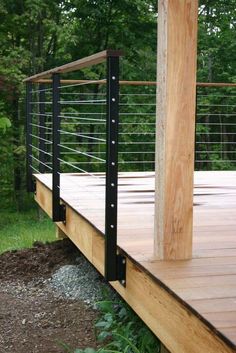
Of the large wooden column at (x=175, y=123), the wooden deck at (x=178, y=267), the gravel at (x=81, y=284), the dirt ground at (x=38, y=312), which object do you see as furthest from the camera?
the gravel at (x=81, y=284)

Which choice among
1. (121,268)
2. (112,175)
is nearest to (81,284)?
(121,268)

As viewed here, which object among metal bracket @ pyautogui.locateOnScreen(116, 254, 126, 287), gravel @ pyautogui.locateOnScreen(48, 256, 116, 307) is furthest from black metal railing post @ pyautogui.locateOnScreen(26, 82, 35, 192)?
metal bracket @ pyautogui.locateOnScreen(116, 254, 126, 287)

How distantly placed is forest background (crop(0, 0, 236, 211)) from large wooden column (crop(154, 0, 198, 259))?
285 inches

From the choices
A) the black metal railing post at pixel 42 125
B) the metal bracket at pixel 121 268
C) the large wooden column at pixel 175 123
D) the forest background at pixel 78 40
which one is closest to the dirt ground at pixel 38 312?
the metal bracket at pixel 121 268

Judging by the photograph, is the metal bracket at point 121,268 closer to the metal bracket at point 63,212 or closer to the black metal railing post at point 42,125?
the metal bracket at point 63,212

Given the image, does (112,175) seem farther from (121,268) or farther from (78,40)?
(78,40)

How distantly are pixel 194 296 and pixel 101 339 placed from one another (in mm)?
1093

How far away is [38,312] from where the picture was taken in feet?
11.0

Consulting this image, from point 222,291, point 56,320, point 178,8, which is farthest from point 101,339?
point 178,8

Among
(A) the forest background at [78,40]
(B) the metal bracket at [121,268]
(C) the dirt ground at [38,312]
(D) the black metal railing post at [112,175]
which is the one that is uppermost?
(A) the forest background at [78,40]

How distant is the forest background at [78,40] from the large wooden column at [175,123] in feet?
23.8

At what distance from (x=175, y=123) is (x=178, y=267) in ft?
1.89

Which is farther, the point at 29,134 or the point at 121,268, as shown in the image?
the point at 29,134

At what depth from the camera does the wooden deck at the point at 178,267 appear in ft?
5.82
